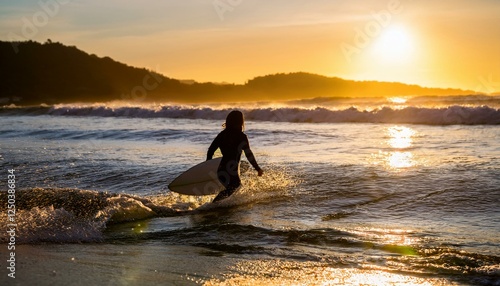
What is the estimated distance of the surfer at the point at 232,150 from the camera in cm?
995

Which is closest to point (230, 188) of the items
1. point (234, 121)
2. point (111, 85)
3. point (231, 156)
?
point (231, 156)

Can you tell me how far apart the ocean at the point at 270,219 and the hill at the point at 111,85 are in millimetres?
78851

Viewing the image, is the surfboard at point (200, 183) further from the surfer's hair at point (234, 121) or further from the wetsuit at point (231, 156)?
the surfer's hair at point (234, 121)

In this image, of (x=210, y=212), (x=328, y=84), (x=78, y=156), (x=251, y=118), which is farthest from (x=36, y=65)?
(x=210, y=212)

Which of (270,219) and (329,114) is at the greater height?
(329,114)

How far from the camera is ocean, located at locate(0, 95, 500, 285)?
18.9 feet

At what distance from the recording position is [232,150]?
32.8ft

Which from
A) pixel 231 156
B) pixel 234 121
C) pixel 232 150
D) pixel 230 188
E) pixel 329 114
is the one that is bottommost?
pixel 230 188

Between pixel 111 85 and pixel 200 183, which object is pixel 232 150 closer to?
pixel 200 183

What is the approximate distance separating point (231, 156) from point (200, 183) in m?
0.90

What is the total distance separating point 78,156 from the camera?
16.5 metres

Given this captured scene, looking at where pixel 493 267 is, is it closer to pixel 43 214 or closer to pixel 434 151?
pixel 43 214

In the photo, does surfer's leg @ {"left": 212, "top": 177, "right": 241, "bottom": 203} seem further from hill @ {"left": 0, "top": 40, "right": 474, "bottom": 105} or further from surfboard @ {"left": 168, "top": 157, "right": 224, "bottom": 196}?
hill @ {"left": 0, "top": 40, "right": 474, "bottom": 105}

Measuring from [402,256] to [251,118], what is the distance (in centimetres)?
3135
